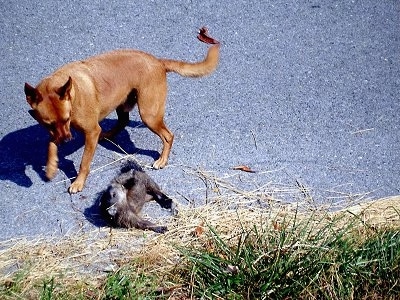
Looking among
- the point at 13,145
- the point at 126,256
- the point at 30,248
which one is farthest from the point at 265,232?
the point at 13,145

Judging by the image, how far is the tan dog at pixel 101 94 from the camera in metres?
4.22

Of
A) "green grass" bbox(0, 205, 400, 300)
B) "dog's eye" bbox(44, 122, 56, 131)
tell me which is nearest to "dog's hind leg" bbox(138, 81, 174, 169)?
"dog's eye" bbox(44, 122, 56, 131)

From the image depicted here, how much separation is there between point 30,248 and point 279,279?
1738 millimetres

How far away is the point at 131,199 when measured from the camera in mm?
4289

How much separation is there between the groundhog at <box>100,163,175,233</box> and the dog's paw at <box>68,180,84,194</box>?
36 cm

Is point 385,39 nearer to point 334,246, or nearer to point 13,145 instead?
point 334,246

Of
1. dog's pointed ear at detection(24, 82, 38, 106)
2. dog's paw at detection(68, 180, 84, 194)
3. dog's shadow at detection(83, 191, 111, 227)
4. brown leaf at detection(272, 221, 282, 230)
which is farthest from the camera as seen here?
dog's paw at detection(68, 180, 84, 194)

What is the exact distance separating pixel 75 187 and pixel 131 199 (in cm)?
57

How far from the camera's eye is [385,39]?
650 cm

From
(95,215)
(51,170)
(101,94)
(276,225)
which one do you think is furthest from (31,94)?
(276,225)

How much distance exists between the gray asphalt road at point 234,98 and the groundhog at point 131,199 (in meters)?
0.18

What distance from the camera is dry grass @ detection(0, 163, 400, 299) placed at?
12.1 ft

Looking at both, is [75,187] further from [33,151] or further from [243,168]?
[243,168]

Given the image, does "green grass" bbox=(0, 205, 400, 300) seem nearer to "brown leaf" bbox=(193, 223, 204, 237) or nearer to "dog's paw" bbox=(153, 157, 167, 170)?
"brown leaf" bbox=(193, 223, 204, 237)
